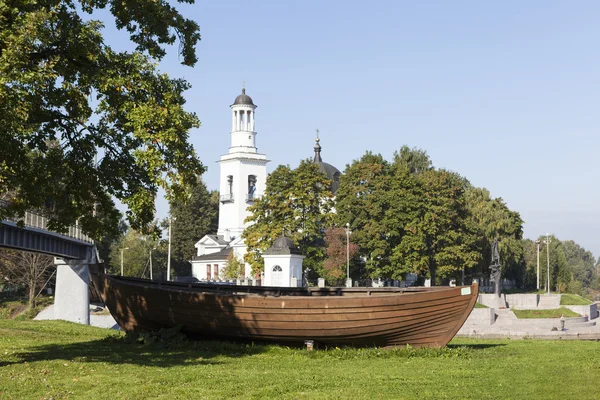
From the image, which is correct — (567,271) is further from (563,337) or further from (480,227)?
(563,337)

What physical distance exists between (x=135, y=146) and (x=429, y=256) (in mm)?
58196

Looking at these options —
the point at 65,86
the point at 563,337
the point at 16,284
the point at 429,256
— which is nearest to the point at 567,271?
the point at 429,256

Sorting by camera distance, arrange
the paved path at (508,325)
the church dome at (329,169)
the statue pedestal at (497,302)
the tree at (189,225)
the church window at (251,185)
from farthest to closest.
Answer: the tree at (189,225) → the church dome at (329,169) → the church window at (251,185) → the statue pedestal at (497,302) → the paved path at (508,325)

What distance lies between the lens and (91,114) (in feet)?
67.3

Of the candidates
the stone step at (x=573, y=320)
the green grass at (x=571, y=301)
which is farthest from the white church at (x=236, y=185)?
the stone step at (x=573, y=320)

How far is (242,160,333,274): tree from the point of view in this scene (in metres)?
78.1

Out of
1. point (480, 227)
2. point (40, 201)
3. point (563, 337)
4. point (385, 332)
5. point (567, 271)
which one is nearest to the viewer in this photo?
point (40, 201)

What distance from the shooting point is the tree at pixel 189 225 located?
116 meters

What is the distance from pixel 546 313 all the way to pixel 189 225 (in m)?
60.3

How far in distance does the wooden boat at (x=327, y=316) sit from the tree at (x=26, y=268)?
5193cm

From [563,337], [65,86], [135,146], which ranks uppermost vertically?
[65,86]

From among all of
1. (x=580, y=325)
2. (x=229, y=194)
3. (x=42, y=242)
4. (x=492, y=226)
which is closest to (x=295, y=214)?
(x=492, y=226)

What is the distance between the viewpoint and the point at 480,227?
8419 centimetres

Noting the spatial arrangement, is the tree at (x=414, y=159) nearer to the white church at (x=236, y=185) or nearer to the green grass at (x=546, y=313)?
the white church at (x=236, y=185)
